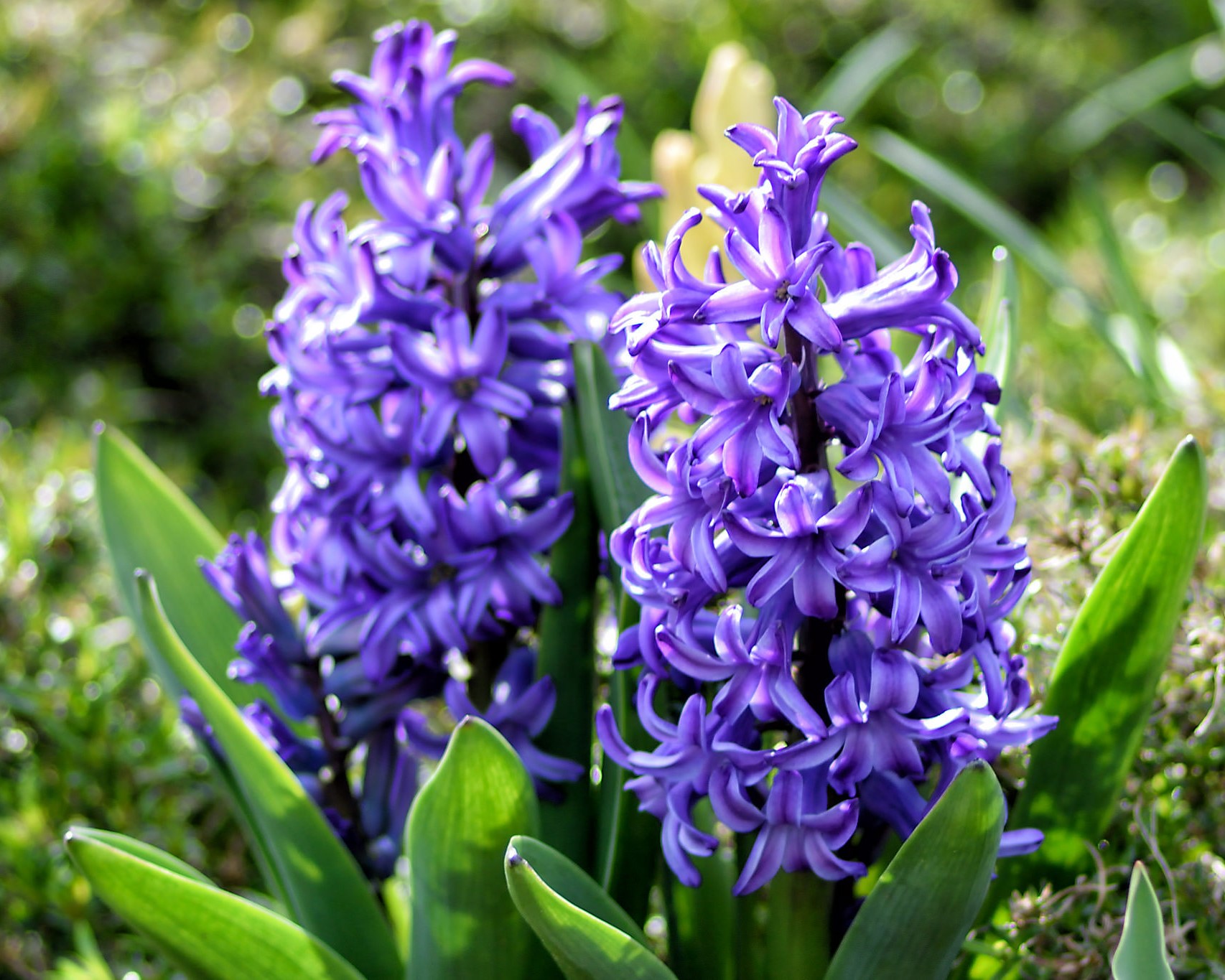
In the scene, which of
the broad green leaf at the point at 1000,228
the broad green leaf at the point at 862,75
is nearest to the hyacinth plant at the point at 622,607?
the broad green leaf at the point at 1000,228

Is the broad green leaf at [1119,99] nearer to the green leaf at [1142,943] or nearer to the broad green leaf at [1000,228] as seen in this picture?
the broad green leaf at [1000,228]

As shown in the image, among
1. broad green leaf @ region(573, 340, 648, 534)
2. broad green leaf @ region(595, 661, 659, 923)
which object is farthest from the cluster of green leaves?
broad green leaf @ region(573, 340, 648, 534)

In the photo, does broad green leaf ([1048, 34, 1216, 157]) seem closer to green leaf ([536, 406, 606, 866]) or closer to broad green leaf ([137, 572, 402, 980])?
green leaf ([536, 406, 606, 866])

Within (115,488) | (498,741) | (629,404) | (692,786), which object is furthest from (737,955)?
(115,488)

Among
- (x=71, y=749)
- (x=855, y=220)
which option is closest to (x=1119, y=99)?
(x=855, y=220)

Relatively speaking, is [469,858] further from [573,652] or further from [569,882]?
[573,652]

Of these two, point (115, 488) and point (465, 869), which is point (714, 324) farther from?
point (115, 488)
